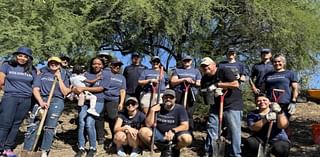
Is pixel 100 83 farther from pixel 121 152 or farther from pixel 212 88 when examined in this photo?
pixel 212 88

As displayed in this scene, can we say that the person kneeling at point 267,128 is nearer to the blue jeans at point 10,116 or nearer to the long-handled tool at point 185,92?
the long-handled tool at point 185,92

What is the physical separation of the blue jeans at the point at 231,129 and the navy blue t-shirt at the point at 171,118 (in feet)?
1.36

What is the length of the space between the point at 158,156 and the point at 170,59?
3.37 m

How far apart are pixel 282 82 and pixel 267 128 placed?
83 centimetres

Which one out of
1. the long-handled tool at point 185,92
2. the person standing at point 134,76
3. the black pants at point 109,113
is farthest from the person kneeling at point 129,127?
the person standing at point 134,76

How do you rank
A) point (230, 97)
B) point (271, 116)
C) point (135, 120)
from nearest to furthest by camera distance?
point (271, 116)
point (230, 97)
point (135, 120)

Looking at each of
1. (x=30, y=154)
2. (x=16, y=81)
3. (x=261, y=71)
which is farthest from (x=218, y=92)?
(x=16, y=81)

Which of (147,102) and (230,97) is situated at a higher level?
(230,97)

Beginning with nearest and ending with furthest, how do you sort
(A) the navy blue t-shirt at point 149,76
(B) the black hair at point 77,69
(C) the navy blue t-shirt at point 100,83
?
1. (C) the navy blue t-shirt at point 100,83
2. (A) the navy blue t-shirt at point 149,76
3. (B) the black hair at point 77,69

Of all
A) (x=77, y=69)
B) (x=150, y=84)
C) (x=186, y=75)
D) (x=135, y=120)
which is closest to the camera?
(x=135, y=120)

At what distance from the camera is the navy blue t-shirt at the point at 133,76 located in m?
10.5

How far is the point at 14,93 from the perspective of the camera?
8938mm

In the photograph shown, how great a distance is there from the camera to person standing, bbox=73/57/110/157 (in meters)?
9.34

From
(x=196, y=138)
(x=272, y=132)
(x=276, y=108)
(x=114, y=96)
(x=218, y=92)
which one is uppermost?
(x=218, y=92)
